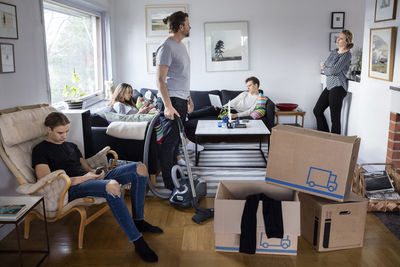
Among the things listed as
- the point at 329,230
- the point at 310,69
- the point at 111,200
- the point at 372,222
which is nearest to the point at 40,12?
the point at 111,200

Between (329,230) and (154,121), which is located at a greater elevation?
(154,121)

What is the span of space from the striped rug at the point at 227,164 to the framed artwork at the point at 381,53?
5.14 feet

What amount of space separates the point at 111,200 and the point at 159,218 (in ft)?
2.27

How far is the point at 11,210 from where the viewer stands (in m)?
2.25

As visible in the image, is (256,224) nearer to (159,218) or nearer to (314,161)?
(314,161)

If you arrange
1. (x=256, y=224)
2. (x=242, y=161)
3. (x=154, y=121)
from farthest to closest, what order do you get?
(x=242, y=161), (x=154, y=121), (x=256, y=224)

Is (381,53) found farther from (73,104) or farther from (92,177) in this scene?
(73,104)

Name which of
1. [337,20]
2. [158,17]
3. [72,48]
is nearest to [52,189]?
[72,48]

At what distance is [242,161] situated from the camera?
15.3 feet

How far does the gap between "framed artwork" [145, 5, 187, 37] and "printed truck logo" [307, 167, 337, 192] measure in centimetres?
421

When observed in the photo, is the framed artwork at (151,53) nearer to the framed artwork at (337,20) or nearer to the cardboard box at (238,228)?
the framed artwork at (337,20)

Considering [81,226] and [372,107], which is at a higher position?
[372,107]

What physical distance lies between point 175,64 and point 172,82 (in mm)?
158

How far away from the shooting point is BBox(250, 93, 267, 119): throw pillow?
528cm
